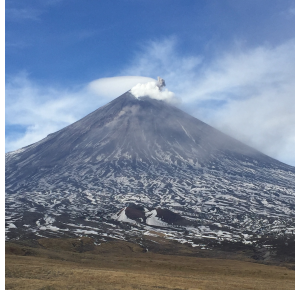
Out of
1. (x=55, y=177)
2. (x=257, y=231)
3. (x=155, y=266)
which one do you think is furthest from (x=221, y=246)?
(x=55, y=177)

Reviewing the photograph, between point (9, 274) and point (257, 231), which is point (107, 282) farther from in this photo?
point (257, 231)

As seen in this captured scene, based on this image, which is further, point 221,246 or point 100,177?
point 100,177

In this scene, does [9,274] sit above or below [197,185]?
below

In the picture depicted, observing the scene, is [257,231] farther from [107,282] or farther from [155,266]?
[107,282]

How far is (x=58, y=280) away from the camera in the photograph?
24.9 m

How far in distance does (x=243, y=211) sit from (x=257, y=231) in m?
31.4

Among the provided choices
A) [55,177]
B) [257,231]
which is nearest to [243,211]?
[257,231]

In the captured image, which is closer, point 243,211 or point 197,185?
point 243,211

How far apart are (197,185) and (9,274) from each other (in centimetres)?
14990

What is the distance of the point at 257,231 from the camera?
309ft
